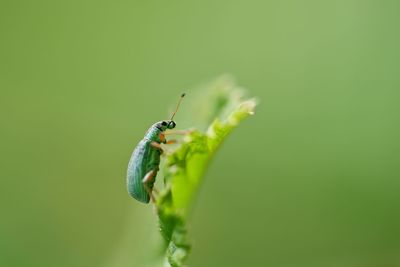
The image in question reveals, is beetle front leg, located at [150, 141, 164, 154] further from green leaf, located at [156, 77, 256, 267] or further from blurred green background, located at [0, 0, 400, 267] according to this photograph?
green leaf, located at [156, 77, 256, 267]

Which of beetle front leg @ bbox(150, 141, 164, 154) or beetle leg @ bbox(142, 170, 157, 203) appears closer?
beetle leg @ bbox(142, 170, 157, 203)

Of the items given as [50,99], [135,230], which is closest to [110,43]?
[50,99]

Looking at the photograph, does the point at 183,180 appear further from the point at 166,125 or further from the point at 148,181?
the point at 166,125

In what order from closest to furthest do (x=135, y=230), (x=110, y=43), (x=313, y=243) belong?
(x=135, y=230)
(x=313, y=243)
(x=110, y=43)

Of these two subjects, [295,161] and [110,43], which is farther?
[110,43]

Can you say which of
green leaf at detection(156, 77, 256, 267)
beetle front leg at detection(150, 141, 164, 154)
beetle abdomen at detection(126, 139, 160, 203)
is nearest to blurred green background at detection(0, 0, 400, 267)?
beetle abdomen at detection(126, 139, 160, 203)

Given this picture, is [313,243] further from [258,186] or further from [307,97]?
[307,97]

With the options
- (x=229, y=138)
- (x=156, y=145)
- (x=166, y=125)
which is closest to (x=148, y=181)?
(x=156, y=145)
